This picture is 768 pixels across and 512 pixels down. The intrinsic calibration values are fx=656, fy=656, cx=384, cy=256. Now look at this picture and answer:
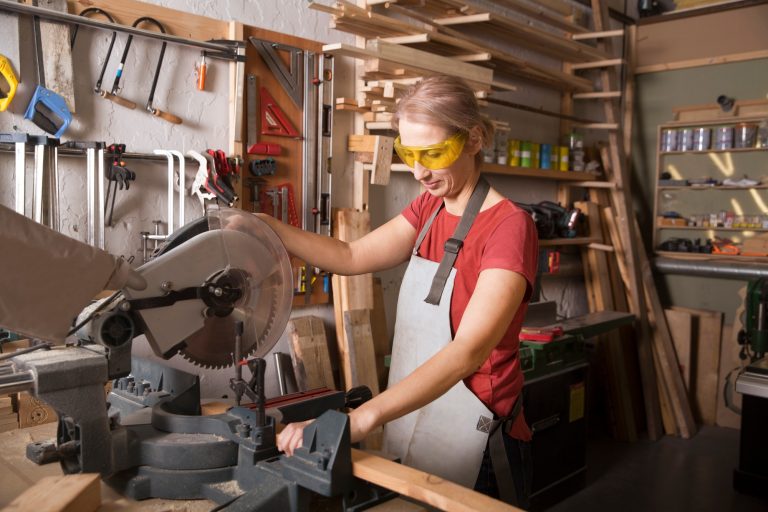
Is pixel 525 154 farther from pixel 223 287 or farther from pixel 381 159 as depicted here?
pixel 223 287

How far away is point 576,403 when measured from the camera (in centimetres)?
351

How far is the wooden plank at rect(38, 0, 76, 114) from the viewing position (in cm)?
214

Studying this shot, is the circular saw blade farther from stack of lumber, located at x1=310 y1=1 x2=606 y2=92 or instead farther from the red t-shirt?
stack of lumber, located at x1=310 y1=1 x2=606 y2=92

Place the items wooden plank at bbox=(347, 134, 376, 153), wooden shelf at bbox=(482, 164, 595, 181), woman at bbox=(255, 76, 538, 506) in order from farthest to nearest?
wooden shelf at bbox=(482, 164, 595, 181) → wooden plank at bbox=(347, 134, 376, 153) → woman at bbox=(255, 76, 538, 506)

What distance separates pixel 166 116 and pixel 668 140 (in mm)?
3998

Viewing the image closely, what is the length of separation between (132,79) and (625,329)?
11.9 ft

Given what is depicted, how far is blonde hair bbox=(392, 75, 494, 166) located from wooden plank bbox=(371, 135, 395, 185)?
1374mm

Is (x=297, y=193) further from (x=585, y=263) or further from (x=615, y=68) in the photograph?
(x=615, y=68)

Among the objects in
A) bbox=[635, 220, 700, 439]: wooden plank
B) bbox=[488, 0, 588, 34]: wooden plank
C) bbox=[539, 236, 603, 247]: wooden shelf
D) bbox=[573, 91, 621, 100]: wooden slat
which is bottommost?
bbox=[635, 220, 700, 439]: wooden plank

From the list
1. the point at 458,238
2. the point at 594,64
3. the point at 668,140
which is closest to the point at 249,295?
the point at 458,238

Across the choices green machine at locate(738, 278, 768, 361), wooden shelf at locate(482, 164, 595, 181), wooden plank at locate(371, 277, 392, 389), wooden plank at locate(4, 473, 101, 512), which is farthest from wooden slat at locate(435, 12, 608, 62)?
wooden plank at locate(4, 473, 101, 512)

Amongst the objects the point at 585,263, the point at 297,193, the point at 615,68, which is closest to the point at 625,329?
the point at 585,263

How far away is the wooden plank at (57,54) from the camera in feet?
7.04

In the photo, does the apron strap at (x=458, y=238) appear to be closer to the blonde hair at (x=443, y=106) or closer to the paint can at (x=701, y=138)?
the blonde hair at (x=443, y=106)
